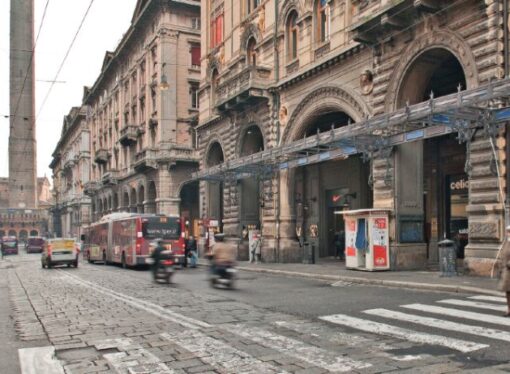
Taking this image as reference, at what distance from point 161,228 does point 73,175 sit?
239 feet

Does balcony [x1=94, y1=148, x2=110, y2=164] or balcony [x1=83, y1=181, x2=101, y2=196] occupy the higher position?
balcony [x1=94, y1=148, x2=110, y2=164]

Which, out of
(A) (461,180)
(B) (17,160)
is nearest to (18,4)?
(B) (17,160)

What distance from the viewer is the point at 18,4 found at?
10000 centimetres

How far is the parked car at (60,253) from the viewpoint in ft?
104

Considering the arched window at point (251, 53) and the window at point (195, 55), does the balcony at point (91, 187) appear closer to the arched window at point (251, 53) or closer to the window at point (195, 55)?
the window at point (195, 55)

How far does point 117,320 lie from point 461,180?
17274 millimetres

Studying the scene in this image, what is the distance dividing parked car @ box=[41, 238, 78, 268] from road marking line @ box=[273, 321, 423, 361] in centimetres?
2499

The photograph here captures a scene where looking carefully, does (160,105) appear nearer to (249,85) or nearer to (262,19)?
(262,19)

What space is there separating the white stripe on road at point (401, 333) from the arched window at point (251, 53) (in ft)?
79.9

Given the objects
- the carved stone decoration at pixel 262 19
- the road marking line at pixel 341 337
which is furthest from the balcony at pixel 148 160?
the road marking line at pixel 341 337

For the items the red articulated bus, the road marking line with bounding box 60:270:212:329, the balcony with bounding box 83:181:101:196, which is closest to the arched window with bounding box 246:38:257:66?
the red articulated bus

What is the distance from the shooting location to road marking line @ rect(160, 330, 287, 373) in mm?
6596

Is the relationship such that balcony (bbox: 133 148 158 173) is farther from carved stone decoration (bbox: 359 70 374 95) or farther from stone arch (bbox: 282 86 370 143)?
carved stone decoration (bbox: 359 70 374 95)

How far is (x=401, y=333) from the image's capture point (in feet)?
27.9
